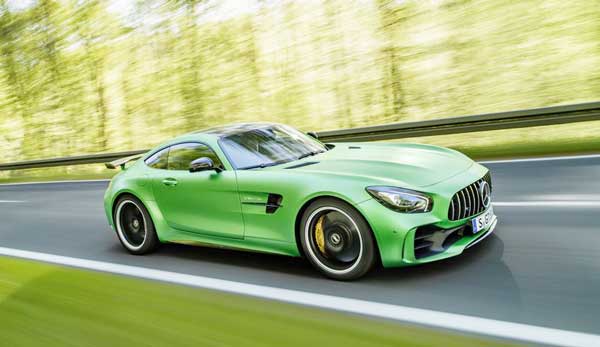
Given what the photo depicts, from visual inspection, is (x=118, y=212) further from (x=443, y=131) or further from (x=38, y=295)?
(x=443, y=131)

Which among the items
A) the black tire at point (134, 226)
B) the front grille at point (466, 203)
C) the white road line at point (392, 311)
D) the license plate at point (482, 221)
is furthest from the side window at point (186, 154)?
the license plate at point (482, 221)

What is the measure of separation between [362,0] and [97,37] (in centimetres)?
1091

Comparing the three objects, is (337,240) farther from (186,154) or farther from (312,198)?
(186,154)

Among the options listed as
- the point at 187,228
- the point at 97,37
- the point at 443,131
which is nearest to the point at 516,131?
the point at 443,131

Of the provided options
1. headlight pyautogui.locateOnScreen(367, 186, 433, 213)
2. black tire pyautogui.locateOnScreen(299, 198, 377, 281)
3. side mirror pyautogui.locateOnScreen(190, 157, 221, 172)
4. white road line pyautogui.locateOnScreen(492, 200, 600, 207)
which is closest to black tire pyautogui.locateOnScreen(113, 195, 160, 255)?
side mirror pyautogui.locateOnScreen(190, 157, 221, 172)

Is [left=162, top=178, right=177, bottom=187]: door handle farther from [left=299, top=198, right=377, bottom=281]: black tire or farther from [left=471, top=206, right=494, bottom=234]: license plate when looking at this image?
[left=471, top=206, right=494, bottom=234]: license plate

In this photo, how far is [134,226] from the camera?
20.4 feet

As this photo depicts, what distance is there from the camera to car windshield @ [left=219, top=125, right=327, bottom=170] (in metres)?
5.10

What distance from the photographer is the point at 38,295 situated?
5.05 metres

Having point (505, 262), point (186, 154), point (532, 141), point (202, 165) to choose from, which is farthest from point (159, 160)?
point (532, 141)

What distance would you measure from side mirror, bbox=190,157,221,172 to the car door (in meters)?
0.10

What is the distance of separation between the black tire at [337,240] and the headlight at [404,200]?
0.73ft

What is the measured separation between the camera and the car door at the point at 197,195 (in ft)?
16.4

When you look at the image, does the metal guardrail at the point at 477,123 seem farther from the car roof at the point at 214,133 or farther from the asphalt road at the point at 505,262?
the car roof at the point at 214,133
